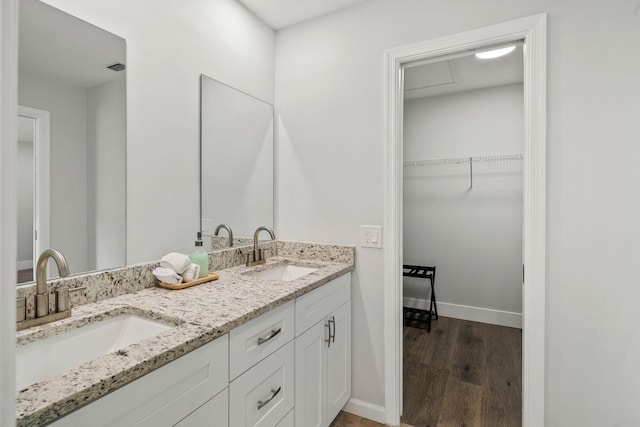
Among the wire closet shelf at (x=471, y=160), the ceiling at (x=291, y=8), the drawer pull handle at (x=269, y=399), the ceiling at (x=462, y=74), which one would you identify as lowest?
the drawer pull handle at (x=269, y=399)

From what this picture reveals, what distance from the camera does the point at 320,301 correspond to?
1568 mm

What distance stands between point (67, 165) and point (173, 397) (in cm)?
91

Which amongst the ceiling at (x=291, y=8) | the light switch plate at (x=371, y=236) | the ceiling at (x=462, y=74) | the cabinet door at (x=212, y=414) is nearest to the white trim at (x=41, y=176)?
the cabinet door at (x=212, y=414)

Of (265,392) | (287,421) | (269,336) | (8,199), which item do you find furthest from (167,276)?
(8,199)

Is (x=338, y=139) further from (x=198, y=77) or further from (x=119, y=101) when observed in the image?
(x=119, y=101)

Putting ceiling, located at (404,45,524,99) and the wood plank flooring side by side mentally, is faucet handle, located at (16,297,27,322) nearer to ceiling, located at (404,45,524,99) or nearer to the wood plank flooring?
the wood plank flooring

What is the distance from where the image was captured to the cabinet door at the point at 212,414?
0.89 metres

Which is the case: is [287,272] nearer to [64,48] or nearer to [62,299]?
[62,299]

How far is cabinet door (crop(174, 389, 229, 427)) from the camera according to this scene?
888 millimetres

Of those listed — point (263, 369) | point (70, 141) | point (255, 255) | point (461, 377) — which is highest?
point (70, 141)

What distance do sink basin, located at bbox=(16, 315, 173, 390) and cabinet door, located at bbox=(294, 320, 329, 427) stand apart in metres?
0.62

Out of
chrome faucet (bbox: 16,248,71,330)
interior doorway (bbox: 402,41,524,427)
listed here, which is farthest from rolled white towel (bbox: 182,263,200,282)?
interior doorway (bbox: 402,41,524,427)

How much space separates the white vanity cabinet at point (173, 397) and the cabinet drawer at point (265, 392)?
60 mm

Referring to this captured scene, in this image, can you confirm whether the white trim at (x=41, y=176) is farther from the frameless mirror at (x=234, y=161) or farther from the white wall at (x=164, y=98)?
the frameless mirror at (x=234, y=161)
